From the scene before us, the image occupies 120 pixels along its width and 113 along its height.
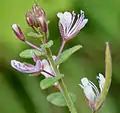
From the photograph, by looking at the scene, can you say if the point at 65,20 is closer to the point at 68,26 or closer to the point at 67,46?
the point at 68,26

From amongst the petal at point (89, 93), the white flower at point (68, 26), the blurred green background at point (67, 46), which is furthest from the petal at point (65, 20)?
the blurred green background at point (67, 46)

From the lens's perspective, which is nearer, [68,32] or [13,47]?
[68,32]

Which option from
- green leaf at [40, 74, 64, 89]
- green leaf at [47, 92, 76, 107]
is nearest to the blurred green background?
green leaf at [47, 92, 76, 107]

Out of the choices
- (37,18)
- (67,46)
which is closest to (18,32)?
(37,18)

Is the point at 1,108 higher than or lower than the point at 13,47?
lower

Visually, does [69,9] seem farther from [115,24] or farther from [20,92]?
[20,92]

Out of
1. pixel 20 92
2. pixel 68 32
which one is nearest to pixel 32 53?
pixel 68 32
